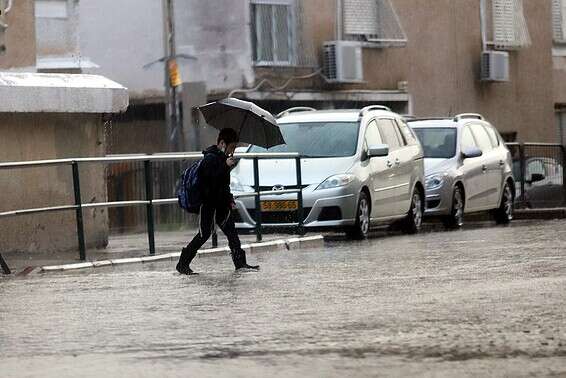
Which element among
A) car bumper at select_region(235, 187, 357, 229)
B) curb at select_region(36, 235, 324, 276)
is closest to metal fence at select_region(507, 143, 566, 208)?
car bumper at select_region(235, 187, 357, 229)

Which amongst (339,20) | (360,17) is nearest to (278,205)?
(339,20)

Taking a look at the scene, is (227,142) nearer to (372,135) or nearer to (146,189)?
(146,189)

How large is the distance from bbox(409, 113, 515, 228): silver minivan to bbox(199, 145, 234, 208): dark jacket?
1032 cm

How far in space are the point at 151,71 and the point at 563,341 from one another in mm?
27221

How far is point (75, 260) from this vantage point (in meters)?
17.9

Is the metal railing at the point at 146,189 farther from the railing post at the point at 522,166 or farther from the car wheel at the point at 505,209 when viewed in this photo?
the railing post at the point at 522,166

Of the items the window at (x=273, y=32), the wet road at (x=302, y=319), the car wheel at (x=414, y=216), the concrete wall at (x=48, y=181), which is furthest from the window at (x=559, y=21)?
the wet road at (x=302, y=319)

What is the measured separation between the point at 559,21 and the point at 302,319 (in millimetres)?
36484

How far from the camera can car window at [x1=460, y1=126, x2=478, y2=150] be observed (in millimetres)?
27094

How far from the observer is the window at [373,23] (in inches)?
1491

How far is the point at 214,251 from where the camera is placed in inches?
760

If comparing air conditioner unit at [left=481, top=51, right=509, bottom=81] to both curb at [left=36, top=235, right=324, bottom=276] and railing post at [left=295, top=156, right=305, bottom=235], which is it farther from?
curb at [left=36, top=235, right=324, bottom=276]

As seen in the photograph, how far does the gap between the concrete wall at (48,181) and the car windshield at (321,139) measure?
12.1ft

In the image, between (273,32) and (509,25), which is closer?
(273,32)
